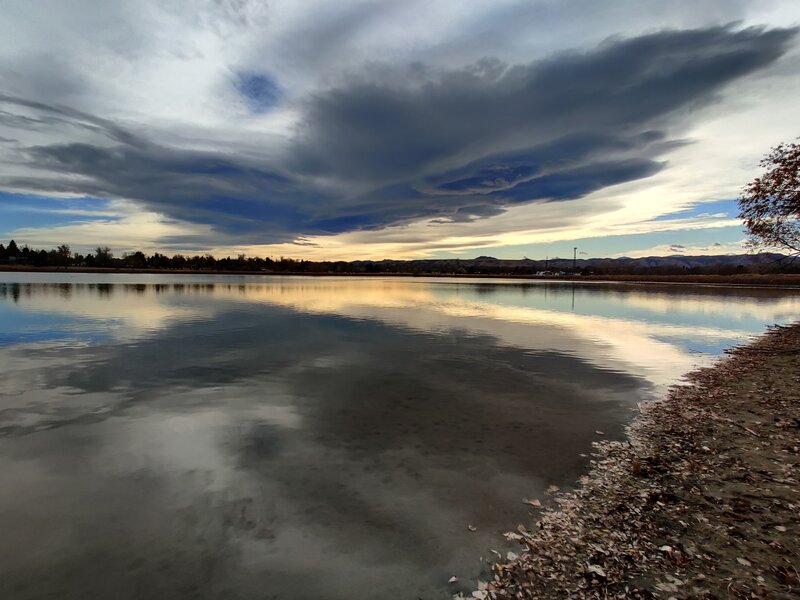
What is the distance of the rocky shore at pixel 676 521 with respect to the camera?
5.37 metres

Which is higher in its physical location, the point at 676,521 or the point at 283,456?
the point at 676,521

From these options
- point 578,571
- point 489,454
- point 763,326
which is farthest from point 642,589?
point 763,326

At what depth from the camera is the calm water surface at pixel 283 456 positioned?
607cm

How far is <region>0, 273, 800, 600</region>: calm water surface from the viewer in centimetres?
607

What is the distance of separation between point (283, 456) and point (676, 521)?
8066mm

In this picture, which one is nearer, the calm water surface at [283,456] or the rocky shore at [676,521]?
the rocky shore at [676,521]

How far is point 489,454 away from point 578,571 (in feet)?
13.7

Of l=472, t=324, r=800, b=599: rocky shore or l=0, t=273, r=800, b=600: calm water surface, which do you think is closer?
l=472, t=324, r=800, b=599: rocky shore

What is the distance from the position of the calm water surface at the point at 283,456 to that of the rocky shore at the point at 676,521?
0.67 meters

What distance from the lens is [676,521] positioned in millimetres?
6730

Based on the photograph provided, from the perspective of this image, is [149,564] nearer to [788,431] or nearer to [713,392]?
[788,431]

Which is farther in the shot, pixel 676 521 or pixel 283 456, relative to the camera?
pixel 283 456

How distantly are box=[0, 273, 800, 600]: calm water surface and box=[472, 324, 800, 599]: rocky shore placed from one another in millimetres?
666

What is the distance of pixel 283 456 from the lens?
31.8ft
